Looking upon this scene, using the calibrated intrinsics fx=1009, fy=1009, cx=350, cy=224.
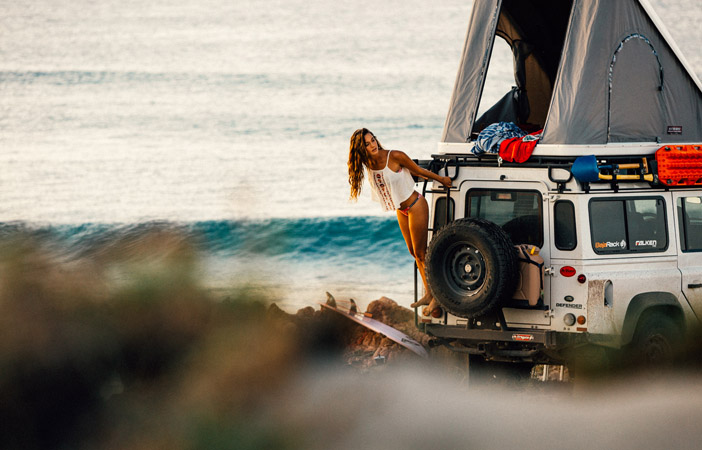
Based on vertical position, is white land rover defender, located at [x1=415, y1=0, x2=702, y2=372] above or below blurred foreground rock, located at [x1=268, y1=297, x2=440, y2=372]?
above

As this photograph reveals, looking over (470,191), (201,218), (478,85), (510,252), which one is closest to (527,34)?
(478,85)

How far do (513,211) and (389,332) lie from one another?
3269 millimetres

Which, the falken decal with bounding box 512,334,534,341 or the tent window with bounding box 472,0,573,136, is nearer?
the falken decal with bounding box 512,334,534,341

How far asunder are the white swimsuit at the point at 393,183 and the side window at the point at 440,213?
1.43 feet

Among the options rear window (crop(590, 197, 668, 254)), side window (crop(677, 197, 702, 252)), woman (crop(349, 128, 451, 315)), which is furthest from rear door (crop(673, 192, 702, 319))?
woman (crop(349, 128, 451, 315))

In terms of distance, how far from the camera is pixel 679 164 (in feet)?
32.1

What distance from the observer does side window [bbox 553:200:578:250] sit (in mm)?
9391

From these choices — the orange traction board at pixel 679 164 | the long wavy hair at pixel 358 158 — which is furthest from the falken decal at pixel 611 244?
the long wavy hair at pixel 358 158

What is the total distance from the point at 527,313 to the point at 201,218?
1418 cm

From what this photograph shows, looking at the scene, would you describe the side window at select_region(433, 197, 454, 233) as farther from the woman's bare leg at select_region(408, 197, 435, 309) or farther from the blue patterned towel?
the blue patterned towel

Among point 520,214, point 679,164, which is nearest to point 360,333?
point 520,214

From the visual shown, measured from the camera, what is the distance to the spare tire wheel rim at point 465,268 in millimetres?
9195

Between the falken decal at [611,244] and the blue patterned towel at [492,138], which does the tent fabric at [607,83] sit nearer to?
the blue patterned towel at [492,138]

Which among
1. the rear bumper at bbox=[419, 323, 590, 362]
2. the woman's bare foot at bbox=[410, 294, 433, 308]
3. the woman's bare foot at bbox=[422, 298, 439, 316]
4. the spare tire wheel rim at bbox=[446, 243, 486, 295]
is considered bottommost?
the rear bumper at bbox=[419, 323, 590, 362]
